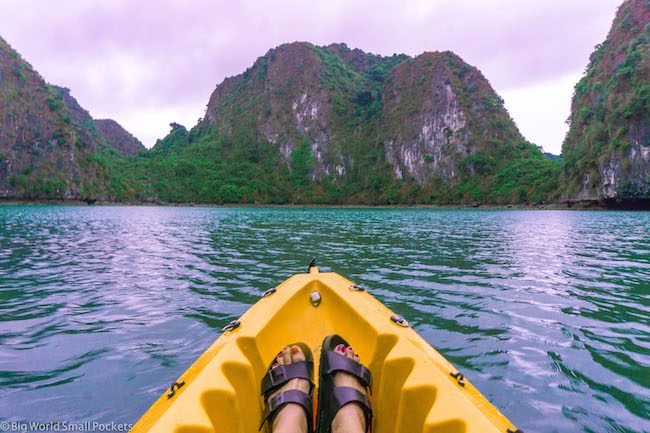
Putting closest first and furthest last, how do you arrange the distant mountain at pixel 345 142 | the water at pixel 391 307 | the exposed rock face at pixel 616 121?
the water at pixel 391 307 → the exposed rock face at pixel 616 121 → the distant mountain at pixel 345 142

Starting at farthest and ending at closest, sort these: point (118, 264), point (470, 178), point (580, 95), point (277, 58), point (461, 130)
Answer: point (277, 58), point (461, 130), point (470, 178), point (580, 95), point (118, 264)

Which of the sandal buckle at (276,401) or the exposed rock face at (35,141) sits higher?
the exposed rock face at (35,141)

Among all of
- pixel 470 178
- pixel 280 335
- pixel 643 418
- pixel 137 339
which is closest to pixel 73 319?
pixel 137 339

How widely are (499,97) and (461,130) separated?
70.9 feet

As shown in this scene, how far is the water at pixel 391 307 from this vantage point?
360 centimetres

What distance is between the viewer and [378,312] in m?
3.80

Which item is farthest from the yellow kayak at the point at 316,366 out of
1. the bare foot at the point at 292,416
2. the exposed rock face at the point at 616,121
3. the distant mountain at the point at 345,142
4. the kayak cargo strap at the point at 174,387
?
the distant mountain at the point at 345,142

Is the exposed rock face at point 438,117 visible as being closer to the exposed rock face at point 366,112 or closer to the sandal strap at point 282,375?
→ the exposed rock face at point 366,112

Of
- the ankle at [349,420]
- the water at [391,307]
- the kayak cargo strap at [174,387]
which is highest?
the kayak cargo strap at [174,387]

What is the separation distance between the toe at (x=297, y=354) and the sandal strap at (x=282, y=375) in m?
0.20

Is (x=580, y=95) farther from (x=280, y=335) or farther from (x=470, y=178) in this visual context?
(x=280, y=335)

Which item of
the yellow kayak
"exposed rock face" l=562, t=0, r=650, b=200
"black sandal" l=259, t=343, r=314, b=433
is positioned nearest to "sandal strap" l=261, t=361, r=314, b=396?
"black sandal" l=259, t=343, r=314, b=433

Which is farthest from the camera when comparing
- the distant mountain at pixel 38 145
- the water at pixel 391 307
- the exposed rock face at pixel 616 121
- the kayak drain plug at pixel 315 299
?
the distant mountain at pixel 38 145

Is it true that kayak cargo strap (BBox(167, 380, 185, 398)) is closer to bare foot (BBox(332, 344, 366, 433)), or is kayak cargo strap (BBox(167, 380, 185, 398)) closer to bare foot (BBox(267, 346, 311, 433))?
bare foot (BBox(267, 346, 311, 433))
